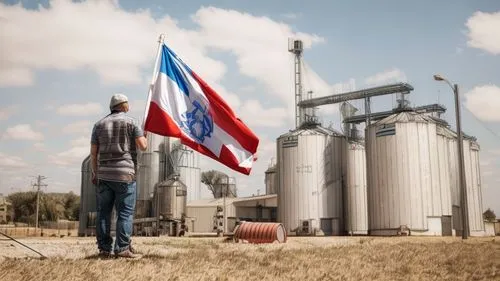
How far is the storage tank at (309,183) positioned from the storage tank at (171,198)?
1060 centimetres

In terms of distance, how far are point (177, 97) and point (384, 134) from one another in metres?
29.6

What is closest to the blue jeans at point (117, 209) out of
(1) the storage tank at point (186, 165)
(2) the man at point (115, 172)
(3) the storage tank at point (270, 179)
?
(2) the man at point (115, 172)

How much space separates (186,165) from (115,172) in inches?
1896

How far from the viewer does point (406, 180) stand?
3381 cm

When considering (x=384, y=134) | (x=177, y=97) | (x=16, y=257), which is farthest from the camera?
(x=384, y=134)

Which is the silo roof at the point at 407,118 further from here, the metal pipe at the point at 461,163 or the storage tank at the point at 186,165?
the storage tank at the point at 186,165

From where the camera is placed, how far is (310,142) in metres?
40.3

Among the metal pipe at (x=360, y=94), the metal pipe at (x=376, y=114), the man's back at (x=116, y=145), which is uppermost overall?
the metal pipe at (x=360, y=94)

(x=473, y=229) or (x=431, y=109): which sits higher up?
(x=431, y=109)

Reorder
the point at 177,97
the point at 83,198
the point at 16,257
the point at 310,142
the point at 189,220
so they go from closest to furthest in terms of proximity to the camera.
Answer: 1. the point at 16,257
2. the point at 177,97
3. the point at 310,142
4. the point at 189,220
5. the point at 83,198

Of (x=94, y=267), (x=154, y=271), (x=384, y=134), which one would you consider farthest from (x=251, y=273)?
(x=384, y=134)

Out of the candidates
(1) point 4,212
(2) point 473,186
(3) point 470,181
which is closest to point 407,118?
(3) point 470,181

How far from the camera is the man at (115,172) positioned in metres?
5.82

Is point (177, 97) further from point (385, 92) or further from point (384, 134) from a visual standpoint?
point (385, 92)
